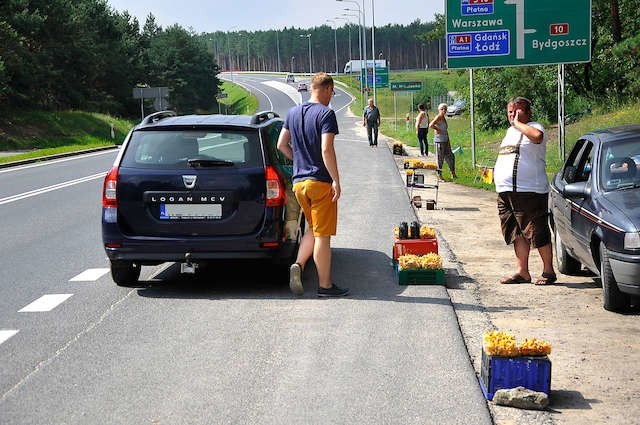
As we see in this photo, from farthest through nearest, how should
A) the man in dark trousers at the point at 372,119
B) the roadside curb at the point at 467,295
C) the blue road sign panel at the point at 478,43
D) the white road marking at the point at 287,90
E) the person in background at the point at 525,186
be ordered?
the white road marking at the point at 287,90 < the man in dark trousers at the point at 372,119 < the blue road sign panel at the point at 478,43 < the person in background at the point at 525,186 < the roadside curb at the point at 467,295

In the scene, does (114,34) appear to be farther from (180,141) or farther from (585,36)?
(180,141)

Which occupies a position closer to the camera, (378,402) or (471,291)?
(378,402)

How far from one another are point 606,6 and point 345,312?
3836cm

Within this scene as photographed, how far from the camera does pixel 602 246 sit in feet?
26.6

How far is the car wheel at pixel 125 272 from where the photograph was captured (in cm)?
937

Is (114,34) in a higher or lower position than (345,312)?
higher

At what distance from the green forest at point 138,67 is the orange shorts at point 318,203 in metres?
26.3

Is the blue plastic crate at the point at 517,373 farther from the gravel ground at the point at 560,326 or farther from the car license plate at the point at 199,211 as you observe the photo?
the car license plate at the point at 199,211

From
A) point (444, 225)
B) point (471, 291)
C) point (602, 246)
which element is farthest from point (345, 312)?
point (444, 225)

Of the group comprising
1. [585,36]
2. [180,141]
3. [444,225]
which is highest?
[585,36]

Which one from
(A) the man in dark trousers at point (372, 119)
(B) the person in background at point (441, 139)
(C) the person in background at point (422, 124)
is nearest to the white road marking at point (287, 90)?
(A) the man in dark trousers at point (372, 119)

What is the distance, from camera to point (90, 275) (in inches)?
403

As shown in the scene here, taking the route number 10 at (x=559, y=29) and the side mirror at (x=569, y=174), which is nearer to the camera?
the side mirror at (x=569, y=174)

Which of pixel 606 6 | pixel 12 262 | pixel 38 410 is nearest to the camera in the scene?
pixel 38 410
